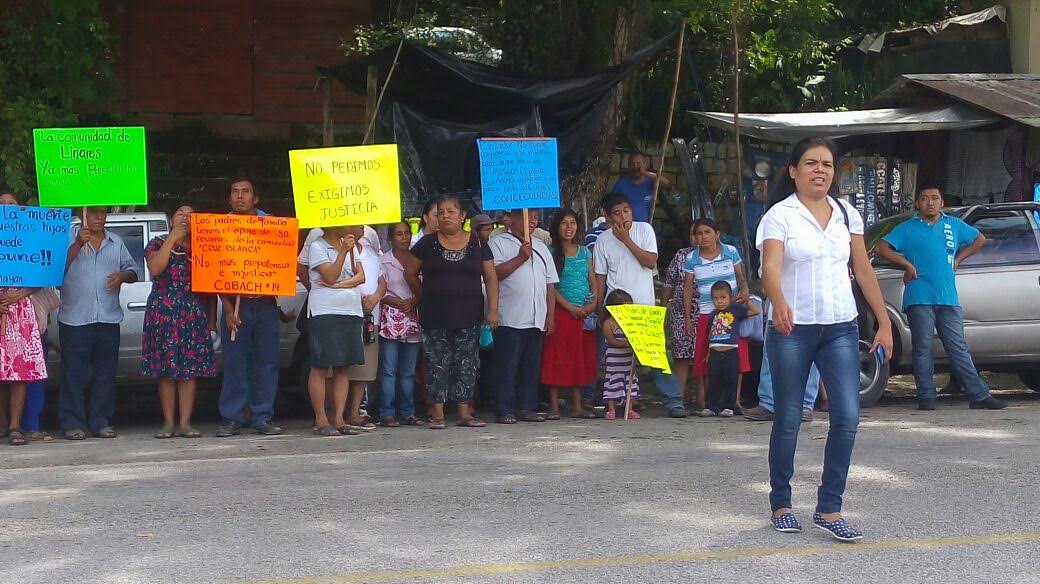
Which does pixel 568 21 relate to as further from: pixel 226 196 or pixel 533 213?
pixel 226 196

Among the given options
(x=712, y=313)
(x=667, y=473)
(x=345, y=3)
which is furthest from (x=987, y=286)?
(x=345, y=3)

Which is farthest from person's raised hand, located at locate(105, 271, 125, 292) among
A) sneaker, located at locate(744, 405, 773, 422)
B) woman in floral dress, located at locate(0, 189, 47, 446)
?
sneaker, located at locate(744, 405, 773, 422)

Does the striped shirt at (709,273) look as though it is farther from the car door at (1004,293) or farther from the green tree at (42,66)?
the green tree at (42,66)

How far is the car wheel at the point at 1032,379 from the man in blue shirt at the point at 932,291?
1802 millimetres

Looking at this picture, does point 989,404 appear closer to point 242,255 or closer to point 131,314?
point 242,255

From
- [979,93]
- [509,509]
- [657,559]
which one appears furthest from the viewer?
[979,93]

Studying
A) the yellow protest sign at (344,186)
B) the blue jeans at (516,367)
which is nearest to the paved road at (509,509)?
the blue jeans at (516,367)

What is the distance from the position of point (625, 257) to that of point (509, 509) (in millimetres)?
4432

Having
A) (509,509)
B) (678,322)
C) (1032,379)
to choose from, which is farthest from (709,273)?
(509,509)

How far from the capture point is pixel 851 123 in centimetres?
1305

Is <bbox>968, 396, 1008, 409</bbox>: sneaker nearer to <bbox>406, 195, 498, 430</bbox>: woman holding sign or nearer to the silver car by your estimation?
the silver car

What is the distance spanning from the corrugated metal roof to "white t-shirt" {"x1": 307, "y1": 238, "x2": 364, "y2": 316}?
670 cm

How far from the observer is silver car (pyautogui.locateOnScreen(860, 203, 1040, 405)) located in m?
11.4

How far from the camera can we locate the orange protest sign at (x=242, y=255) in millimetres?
9773
